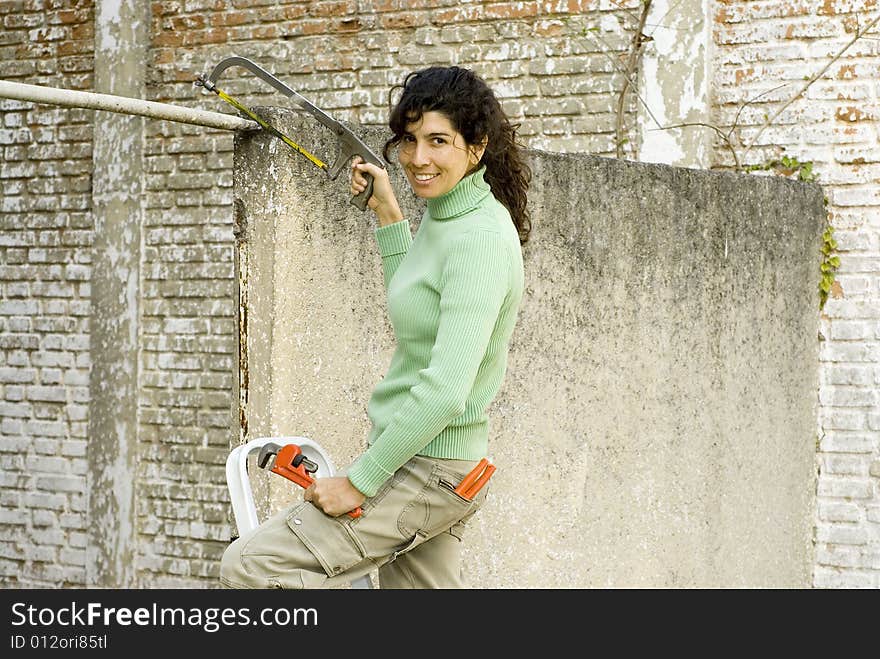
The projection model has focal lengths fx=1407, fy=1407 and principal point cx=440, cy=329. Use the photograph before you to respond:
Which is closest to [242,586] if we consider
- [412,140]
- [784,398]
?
[412,140]

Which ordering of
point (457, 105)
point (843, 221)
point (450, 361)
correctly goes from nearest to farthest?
point (450, 361), point (457, 105), point (843, 221)

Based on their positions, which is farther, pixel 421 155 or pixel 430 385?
pixel 421 155

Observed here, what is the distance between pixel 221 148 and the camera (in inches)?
246

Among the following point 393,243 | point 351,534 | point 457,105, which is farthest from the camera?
point 393,243

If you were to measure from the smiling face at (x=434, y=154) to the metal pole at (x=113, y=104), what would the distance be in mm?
442

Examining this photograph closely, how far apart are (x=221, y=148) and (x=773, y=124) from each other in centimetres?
242

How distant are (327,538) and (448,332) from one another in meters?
0.46

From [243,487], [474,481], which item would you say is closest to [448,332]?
[474,481]

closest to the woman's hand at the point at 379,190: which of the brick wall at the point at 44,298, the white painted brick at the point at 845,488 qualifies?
the white painted brick at the point at 845,488

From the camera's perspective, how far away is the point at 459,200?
111 inches

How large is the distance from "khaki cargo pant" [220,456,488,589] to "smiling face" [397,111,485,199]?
55cm

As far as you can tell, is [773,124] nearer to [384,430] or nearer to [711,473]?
[711,473]

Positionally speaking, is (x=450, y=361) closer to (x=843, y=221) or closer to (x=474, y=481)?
(x=474, y=481)

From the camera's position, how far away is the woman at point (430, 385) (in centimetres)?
260
